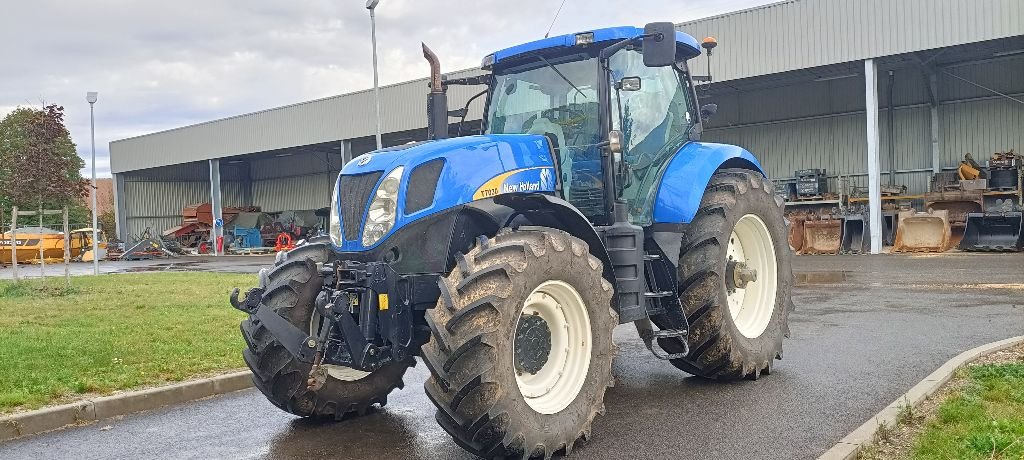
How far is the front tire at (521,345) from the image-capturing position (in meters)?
4.32

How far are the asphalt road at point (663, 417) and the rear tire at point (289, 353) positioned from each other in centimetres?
19

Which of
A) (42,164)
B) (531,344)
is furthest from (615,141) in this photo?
(42,164)

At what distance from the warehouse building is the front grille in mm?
8951

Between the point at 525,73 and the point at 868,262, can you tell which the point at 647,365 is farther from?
the point at 868,262

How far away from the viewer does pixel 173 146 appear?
45.8 meters

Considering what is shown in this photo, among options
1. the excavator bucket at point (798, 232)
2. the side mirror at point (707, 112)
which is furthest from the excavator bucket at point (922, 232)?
the side mirror at point (707, 112)

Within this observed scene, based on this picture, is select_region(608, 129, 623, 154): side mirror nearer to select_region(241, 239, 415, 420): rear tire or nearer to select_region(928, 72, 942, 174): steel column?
select_region(241, 239, 415, 420): rear tire

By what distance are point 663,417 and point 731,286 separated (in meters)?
1.67

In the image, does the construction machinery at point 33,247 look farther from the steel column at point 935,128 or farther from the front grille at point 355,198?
the front grille at point 355,198

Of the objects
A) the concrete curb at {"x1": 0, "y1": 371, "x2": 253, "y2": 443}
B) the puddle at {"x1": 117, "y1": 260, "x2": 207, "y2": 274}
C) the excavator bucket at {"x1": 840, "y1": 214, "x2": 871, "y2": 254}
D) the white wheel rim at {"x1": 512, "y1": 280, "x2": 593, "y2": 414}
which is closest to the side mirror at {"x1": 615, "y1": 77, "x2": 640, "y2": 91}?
the white wheel rim at {"x1": 512, "y1": 280, "x2": 593, "y2": 414}

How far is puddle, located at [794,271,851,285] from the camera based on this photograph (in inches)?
593

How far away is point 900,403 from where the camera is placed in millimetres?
5281

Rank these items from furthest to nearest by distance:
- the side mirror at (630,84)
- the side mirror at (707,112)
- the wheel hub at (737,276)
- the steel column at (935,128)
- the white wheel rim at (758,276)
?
the steel column at (935,128) → the side mirror at (707,112) → the white wheel rim at (758,276) → the wheel hub at (737,276) → the side mirror at (630,84)

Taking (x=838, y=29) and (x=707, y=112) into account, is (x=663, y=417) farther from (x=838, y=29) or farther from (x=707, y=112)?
(x=838, y=29)
